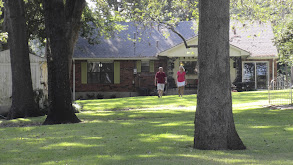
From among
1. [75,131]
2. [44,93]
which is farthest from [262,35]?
[75,131]

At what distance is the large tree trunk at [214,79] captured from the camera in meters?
8.03

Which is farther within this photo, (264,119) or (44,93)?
(44,93)

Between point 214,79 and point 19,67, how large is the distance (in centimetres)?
1068

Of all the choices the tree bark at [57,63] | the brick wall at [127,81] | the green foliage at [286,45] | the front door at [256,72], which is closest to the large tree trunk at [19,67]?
the tree bark at [57,63]

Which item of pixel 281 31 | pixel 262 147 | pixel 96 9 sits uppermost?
pixel 96 9

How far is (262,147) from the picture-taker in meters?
8.51

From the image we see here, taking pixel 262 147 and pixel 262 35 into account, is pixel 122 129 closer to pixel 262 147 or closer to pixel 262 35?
pixel 262 147

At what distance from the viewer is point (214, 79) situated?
8023 mm

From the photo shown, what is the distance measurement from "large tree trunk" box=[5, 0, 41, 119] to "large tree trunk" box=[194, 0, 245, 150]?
10442 mm

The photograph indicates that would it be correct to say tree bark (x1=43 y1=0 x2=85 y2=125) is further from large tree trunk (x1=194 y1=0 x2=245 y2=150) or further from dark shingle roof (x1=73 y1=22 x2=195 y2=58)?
dark shingle roof (x1=73 y1=22 x2=195 y2=58)

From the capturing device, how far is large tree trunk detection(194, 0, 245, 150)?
803cm

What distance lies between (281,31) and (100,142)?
1594cm

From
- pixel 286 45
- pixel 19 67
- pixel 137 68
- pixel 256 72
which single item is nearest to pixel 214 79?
pixel 19 67

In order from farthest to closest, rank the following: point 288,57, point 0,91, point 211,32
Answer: point 288,57, point 0,91, point 211,32
